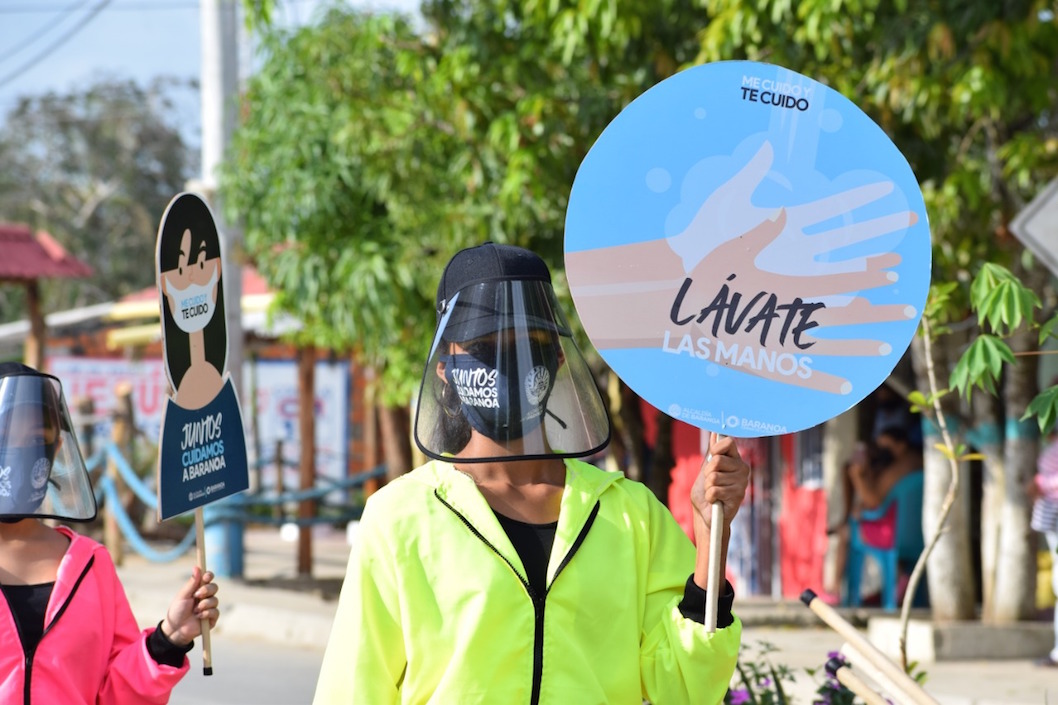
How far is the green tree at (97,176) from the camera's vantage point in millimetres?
33656

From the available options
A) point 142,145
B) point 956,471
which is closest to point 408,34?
point 956,471

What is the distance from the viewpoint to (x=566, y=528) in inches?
99.1

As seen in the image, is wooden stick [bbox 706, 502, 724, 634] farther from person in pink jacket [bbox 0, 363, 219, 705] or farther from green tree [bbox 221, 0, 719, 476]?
green tree [bbox 221, 0, 719, 476]

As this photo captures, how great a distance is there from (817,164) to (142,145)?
114ft

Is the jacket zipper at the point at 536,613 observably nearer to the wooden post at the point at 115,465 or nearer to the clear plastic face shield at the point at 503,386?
the clear plastic face shield at the point at 503,386

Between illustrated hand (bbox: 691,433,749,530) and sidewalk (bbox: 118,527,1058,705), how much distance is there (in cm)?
229

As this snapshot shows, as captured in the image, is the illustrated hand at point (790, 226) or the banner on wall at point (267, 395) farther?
the banner on wall at point (267, 395)

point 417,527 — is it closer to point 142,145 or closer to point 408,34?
point 408,34

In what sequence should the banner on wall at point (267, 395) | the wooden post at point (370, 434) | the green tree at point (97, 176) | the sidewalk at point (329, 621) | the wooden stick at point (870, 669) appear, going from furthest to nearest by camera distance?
the green tree at point (97, 176) → the wooden post at point (370, 434) → the banner on wall at point (267, 395) → the sidewalk at point (329, 621) → the wooden stick at point (870, 669)

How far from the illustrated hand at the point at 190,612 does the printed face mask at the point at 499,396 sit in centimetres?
86

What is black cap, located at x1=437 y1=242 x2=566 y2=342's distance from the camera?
2602 millimetres

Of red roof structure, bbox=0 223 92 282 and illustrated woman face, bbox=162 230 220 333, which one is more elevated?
red roof structure, bbox=0 223 92 282

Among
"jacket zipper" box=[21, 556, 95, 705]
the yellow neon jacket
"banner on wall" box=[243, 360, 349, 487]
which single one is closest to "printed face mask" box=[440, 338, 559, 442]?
the yellow neon jacket

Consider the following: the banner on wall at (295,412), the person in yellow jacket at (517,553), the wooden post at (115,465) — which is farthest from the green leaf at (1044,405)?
the banner on wall at (295,412)
